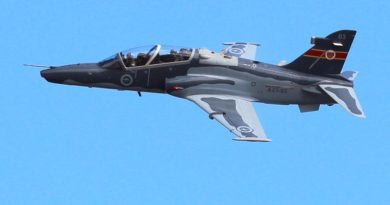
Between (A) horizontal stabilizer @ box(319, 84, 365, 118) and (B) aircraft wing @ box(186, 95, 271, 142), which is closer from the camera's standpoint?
(B) aircraft wing @ box(186, 95, 271, 142)

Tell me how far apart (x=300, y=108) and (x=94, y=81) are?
5552 millimetres

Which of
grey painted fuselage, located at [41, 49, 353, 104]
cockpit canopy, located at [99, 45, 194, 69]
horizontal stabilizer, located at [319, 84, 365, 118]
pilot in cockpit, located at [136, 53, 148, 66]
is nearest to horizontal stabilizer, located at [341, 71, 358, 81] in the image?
grey painted fuselage, located at [41, 49, 353, 104]

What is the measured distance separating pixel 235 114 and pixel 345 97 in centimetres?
307

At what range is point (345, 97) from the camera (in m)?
24.0

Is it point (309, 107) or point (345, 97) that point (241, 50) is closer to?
point (309, 107)

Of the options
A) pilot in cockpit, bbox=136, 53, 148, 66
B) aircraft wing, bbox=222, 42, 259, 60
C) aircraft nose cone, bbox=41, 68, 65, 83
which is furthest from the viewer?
aircraft wing, bbox=222, 42, 259, 60

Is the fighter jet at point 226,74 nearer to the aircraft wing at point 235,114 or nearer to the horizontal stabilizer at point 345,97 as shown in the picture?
the horizontal stabilizer at point 345,97

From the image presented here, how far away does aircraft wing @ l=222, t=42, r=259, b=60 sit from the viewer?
26.7m

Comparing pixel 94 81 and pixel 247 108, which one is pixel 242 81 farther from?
pixel 94 81

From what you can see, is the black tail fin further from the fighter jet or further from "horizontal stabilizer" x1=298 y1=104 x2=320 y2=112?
"horizontal stabilizer" x1=298 y1=104 x2=320 y2=112

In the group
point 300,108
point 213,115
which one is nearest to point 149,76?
point 213,115

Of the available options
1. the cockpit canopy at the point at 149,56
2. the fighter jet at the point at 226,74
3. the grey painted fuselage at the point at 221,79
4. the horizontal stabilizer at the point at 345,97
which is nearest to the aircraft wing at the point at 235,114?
the fighter jet at the point at 226,74

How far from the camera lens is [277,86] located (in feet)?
80.2

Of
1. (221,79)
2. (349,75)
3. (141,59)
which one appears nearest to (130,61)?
(141,59)
